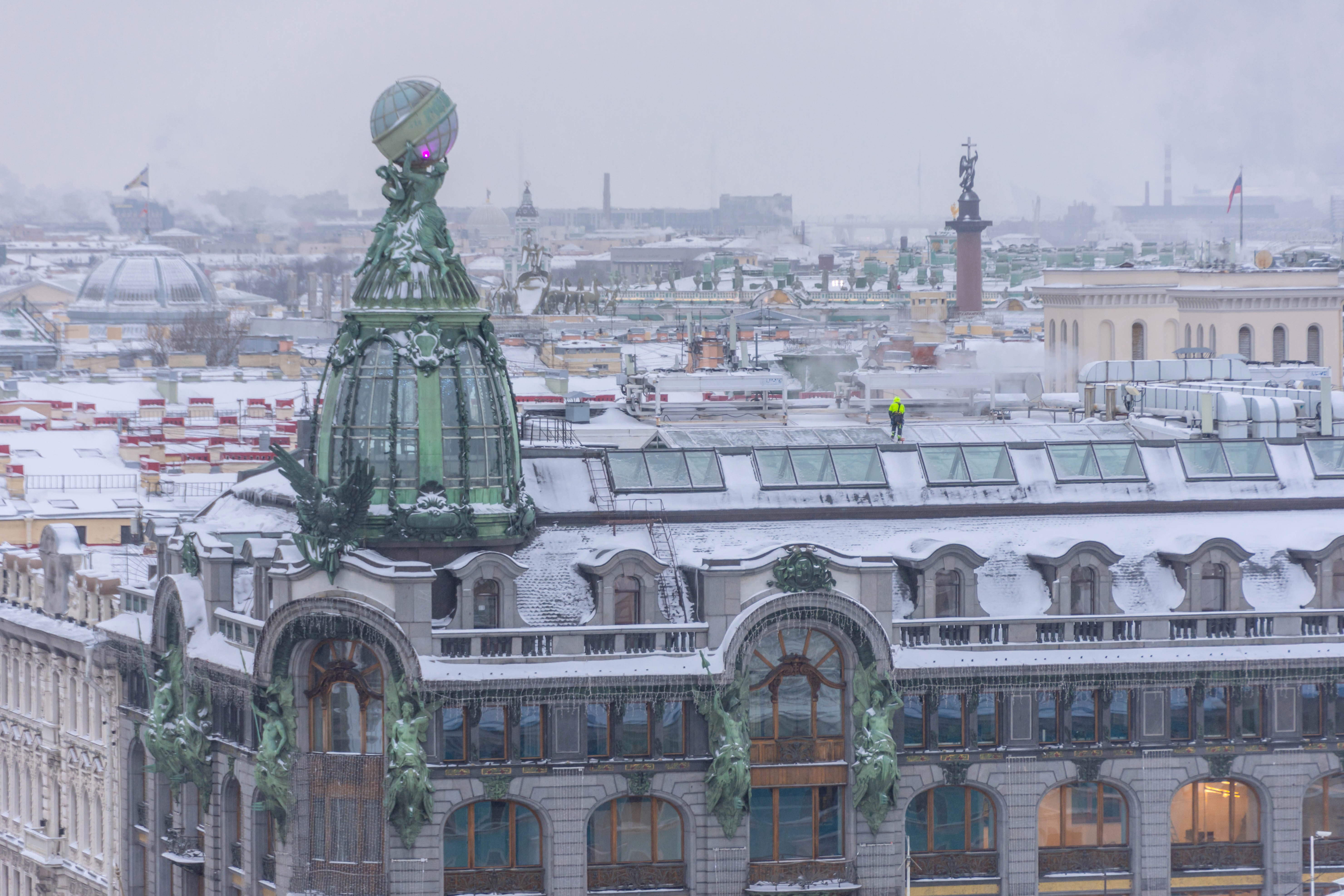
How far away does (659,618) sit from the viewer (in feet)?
232

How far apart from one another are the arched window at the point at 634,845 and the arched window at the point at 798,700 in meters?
2.46

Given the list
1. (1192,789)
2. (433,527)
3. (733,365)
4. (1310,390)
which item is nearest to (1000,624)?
(1192,789)

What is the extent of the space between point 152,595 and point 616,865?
57.2ft

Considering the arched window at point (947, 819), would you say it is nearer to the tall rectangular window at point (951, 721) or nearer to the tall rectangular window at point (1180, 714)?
the tall rectangular window at point (951, 721)

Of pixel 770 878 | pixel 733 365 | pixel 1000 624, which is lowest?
pixel 770 878

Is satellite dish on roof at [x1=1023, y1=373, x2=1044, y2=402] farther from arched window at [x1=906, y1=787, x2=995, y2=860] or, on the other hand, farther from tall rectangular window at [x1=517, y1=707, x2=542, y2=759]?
tall rectangular window at [x1=517, y1=707, x2=542, y2=759]

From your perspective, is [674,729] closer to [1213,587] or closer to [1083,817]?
[1083,817]

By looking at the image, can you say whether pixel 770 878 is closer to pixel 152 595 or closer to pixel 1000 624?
pixel 1000 624

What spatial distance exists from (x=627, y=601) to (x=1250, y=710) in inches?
552

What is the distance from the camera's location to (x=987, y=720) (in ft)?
233

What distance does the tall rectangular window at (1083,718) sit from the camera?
233 feet

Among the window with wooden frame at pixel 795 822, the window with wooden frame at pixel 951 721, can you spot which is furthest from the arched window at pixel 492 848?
the window with wooden frame at pixel 951 721

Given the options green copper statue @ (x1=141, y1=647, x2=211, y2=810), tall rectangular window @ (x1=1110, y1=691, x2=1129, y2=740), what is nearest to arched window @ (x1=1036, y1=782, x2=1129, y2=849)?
tall rectangular window @ (x1=1110, y1=691, x2=1129, y2=740)

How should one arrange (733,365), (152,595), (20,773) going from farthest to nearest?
(733,365), (20,773), (152,595)
